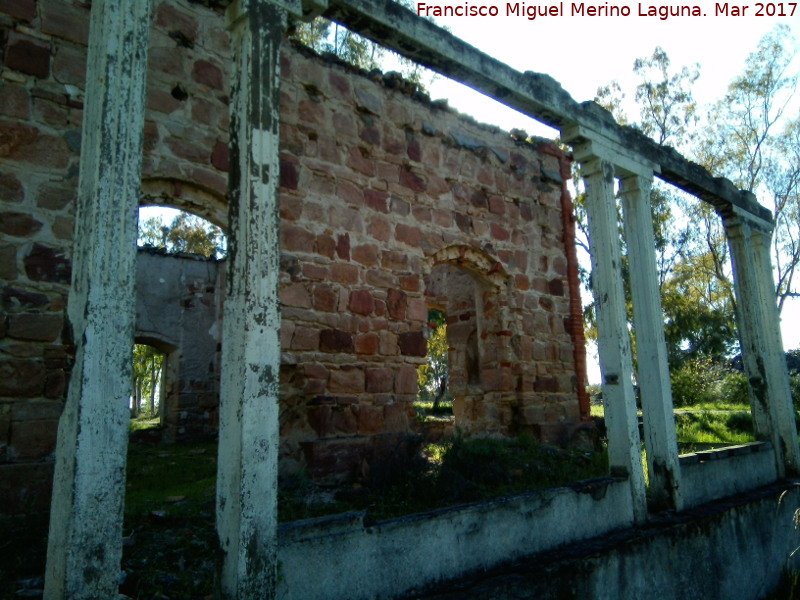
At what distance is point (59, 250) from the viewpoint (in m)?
4.27

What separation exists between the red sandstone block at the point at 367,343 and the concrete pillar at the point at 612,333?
2.54 metres

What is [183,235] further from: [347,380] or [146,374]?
[347,380]

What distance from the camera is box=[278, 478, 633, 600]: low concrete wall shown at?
244 cm

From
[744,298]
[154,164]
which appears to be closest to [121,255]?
[154,164]

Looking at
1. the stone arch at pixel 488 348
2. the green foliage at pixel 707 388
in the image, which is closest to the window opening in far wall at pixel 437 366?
the green foliage at pixel 707 388

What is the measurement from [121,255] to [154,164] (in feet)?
9.99

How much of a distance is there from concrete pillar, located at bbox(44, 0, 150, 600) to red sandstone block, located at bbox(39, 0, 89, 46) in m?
2.68

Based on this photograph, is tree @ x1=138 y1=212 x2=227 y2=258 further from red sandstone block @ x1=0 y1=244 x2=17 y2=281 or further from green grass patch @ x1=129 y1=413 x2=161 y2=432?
red sandstone block @ x1=0 y1=244 x2=17 y2=281

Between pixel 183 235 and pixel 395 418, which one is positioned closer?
pixel 395 418

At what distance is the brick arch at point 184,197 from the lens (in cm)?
490

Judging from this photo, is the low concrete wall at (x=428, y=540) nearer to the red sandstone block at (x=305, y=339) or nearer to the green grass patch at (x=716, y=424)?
the red sandstone block at (x=305, y=339)

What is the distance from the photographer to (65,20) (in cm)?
448

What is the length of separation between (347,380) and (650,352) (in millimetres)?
2785

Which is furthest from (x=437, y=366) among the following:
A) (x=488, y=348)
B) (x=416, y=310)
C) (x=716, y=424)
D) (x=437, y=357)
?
(x=416, y=310)
